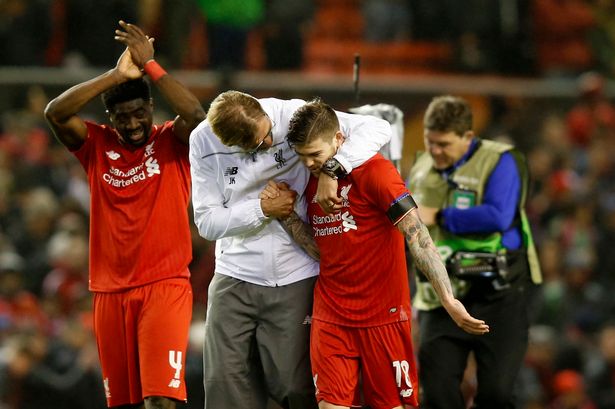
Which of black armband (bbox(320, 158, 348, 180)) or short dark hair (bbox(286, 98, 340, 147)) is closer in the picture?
short dark hair (bbox(286, 98, 340, 147))

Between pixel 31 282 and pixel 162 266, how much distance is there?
17.4 ft

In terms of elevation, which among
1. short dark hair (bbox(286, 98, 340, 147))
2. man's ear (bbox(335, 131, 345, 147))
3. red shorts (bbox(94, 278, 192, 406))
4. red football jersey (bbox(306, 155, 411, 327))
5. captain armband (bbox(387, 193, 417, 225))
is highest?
short dark hair (bbox(286, 98, 340, 147))

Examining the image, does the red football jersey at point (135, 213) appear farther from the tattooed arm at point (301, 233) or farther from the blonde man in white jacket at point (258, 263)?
the tattooed arm at point (301, 233)

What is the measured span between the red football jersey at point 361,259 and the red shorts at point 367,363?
0.19ft

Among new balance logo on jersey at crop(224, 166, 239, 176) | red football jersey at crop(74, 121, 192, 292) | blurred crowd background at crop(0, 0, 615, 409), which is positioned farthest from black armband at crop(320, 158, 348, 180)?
blurred crowd background at crop(0, 0, 615, 409)

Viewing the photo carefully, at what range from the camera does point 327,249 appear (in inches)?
245

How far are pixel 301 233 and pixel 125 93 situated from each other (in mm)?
1200

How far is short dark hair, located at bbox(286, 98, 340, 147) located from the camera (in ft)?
19.4

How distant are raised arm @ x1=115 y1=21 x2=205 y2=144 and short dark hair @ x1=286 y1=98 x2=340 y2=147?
0.64 metres

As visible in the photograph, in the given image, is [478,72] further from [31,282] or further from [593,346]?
[31,282]

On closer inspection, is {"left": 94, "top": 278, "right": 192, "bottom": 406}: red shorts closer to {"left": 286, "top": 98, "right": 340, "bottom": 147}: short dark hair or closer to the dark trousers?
{"left": 286, "top": 98, "right": 340, "bottom": 147}: short dark hair

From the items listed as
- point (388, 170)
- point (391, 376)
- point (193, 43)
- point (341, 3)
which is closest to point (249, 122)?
point (388, 170)

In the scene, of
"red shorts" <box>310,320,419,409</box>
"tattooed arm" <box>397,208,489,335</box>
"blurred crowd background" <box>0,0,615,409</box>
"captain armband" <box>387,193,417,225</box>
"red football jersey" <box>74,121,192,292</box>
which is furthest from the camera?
"blurred crowd background" <box>0,0,615,409</box>

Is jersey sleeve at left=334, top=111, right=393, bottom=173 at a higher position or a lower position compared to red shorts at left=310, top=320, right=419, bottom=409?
higher
